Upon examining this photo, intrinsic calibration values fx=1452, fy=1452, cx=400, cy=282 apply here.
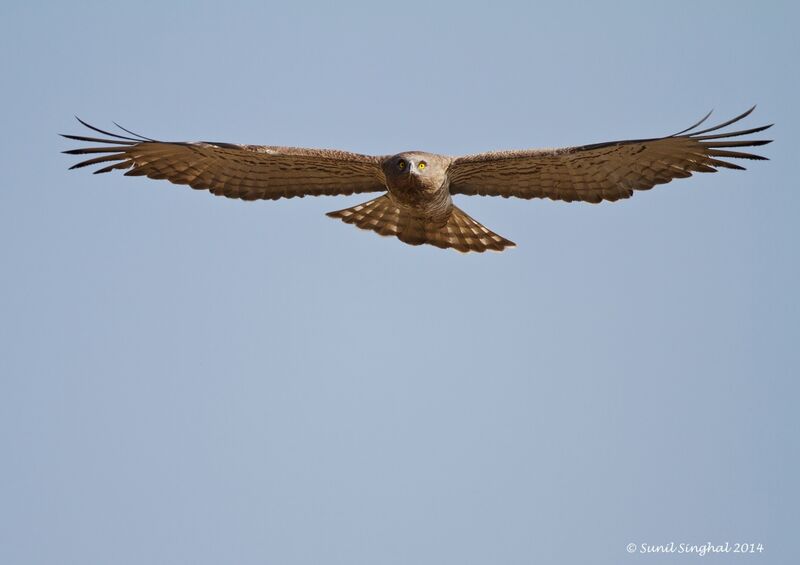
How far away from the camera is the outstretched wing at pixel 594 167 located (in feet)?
51.3

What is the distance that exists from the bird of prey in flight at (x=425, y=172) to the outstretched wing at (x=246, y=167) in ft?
0.04

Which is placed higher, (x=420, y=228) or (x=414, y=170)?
(x=414, y=170)

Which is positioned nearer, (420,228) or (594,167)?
(594,167)

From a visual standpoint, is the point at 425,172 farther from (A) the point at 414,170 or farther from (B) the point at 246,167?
(B) the point at 246,167

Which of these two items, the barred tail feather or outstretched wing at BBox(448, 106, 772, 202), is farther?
the barred tail feather

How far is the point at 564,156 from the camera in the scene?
1585 cm

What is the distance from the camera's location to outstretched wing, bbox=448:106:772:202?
15641 millimetres

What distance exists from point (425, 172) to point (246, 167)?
2208 millimetres

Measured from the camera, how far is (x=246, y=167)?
16.8 metres

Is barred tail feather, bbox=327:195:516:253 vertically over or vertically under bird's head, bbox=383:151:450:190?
under

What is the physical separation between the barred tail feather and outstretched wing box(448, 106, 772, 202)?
49 centimetres

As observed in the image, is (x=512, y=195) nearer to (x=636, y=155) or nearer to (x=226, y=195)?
(x=636, y=155)

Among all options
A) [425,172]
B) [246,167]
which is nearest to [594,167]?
[425,172]

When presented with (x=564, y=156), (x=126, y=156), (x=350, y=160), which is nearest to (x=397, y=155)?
(x=350, y=160)
